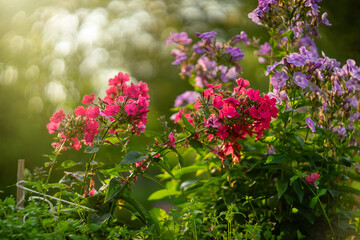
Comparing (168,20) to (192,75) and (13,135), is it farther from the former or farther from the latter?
(192,75)

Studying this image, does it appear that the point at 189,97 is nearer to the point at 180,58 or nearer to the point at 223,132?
the point at 180,58

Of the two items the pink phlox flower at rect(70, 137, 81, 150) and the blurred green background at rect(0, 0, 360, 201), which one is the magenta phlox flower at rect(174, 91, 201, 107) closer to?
the pink phlox flower at rect(70, 137, 81, 150)

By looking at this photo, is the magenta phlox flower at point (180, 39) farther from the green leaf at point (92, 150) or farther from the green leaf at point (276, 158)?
the green leaf at point (92, 150)

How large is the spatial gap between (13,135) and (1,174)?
0.42 meters

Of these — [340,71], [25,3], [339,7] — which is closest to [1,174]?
[25,3]

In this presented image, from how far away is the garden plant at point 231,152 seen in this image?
1447 millimetres

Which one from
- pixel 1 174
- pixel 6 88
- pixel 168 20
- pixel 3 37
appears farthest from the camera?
pixel 168 20

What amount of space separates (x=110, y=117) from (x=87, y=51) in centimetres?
346

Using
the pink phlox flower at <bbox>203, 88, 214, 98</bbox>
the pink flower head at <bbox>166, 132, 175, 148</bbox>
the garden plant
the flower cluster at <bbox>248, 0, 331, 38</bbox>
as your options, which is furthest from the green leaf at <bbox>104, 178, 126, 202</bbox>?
the flower cluster at <bbox>248, 0, 331, 38</bbox>

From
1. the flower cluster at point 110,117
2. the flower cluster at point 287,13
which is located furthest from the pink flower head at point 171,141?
the flower cluster at point 287,13

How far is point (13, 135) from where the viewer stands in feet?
13.0

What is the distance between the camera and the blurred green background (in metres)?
4.04

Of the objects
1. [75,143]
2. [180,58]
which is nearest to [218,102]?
[75,143]

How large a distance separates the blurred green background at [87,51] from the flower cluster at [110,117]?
242cm
